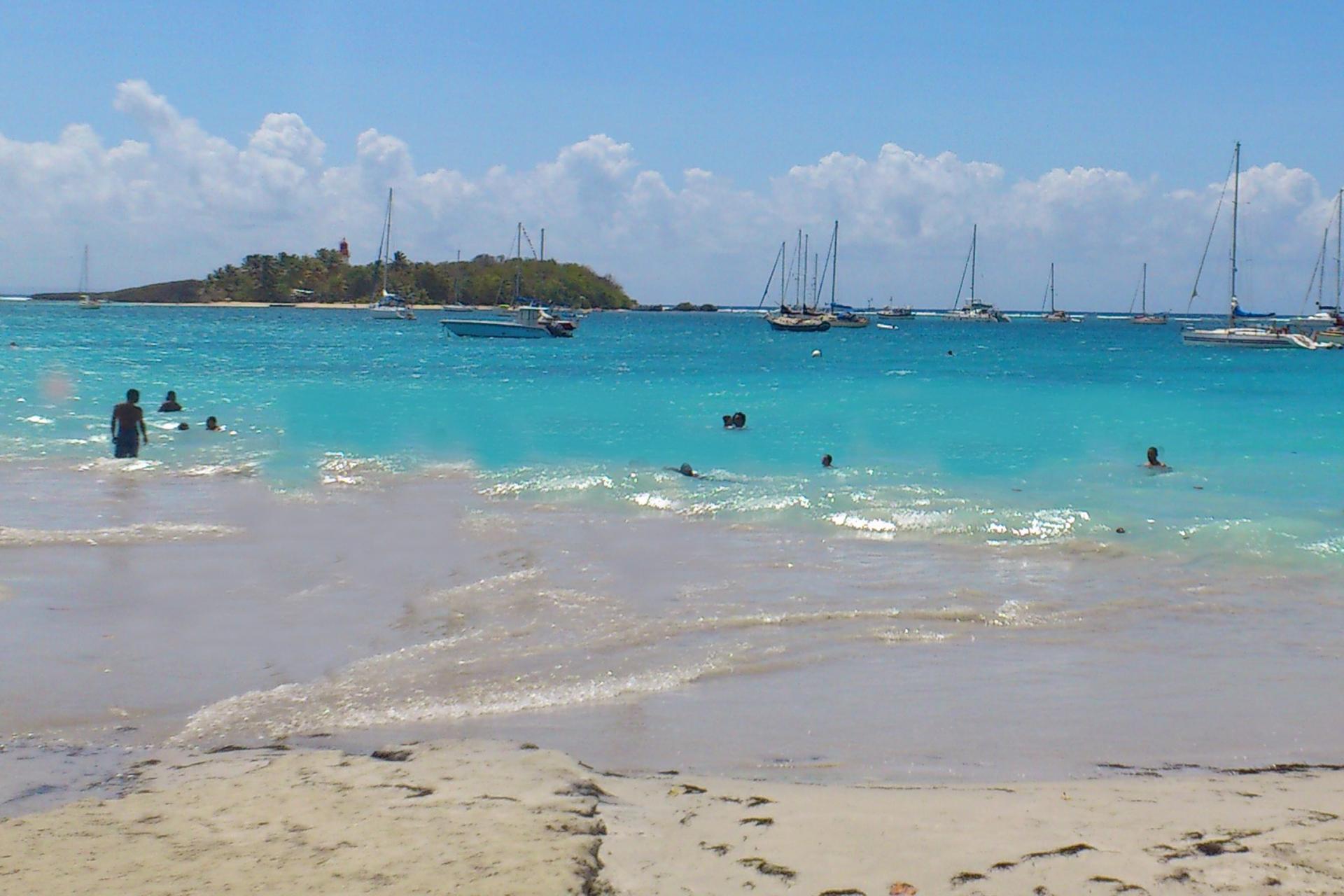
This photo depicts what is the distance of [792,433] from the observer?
2869cm

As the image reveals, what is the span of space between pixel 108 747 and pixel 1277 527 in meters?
14.4

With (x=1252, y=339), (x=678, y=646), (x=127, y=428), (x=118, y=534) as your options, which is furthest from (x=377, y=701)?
(x=1252, y=339)

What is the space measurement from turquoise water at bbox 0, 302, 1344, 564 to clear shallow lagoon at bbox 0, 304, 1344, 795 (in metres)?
0.18

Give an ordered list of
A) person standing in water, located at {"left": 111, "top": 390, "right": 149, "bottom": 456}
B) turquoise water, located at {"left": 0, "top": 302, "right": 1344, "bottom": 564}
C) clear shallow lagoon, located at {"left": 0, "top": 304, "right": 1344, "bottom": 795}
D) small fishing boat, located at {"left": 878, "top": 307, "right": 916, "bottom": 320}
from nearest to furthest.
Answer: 1. clear shallow lagoon, located at {"left": 0, "top": 304, "right": 1344, "bottom": 795}
2. turquoise water, located at {"left": 0, "top": 302, "right": 1344, "bottom": 564}
3. person standing in water, located at {"left": 111, "top": 390, "right": 149, "bottom": 456}
4. small fishing boat, located at {"left": 878, "top": 307, "right": 916, "bottom": 320}

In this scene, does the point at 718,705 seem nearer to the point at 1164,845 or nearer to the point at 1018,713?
the point at 1018,713

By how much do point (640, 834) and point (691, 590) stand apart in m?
6.12

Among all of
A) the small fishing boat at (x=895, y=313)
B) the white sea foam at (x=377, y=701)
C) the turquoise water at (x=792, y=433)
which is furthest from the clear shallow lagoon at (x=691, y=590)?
the small fishing boat at (x=895, y=313)

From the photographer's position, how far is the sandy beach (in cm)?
511

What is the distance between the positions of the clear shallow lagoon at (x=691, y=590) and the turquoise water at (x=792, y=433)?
0.18m

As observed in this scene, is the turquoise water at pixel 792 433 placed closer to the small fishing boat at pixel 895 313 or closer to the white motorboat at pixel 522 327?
the white motorboat at pixel 522 327

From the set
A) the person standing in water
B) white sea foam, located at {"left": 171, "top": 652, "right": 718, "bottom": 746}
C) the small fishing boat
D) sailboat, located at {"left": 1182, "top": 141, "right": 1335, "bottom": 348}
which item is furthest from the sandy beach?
the small fishing boat

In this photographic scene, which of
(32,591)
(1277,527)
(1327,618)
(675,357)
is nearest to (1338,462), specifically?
(1277,527)

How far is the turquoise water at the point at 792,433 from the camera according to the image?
1719 cm

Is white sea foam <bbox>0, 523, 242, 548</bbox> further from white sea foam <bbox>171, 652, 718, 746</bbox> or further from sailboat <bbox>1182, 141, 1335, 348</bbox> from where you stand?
→ sailboat <bbox>1182, 141, 1335, 348</bbox>
